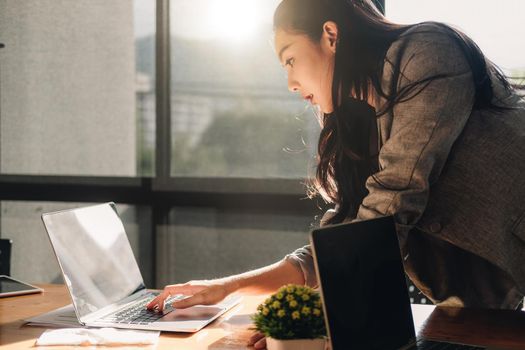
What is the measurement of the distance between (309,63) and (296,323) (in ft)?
2.26

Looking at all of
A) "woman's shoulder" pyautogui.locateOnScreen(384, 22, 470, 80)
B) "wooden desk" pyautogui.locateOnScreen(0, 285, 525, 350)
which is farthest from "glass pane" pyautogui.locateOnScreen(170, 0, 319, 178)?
"woman's shoulder" pyautogui.locateOnScreen(384, 22, 470, 80)

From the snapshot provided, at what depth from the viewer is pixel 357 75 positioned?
5.32 ft

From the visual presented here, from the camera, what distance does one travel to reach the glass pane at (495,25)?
9.90 ft

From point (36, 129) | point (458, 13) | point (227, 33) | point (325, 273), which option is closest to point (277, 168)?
point (227, 33)

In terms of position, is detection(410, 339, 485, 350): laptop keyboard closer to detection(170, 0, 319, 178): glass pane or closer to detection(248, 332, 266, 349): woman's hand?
detection(248, 332, 266, 349): woman's hand

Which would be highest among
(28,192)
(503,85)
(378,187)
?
(503,85)

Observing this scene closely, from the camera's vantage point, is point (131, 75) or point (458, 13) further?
point (131, 75)

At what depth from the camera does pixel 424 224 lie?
159 centimetres

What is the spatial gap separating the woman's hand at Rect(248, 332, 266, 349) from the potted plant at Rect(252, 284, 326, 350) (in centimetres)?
8

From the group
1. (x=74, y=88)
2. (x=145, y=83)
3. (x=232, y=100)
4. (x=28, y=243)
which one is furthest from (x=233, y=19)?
(x=28, y=243)

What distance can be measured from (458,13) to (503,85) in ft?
5.05

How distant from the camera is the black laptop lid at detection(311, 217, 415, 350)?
1158mm

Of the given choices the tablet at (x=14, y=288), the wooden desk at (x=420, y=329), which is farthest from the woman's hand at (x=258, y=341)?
the tablet at (x=14, y=288)

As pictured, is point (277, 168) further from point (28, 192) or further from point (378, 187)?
point (378, 187)
